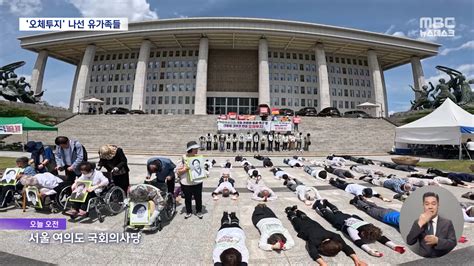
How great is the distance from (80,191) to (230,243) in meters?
3.40

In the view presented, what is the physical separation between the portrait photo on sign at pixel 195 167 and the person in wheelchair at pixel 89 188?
1803mm

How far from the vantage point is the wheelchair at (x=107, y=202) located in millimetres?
4727

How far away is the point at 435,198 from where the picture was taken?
106 inches

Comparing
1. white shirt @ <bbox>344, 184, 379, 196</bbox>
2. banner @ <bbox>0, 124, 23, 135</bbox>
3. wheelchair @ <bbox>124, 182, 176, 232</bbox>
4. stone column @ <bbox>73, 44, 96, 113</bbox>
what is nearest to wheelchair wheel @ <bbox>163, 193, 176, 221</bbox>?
wheelchair @ <bbox>124, 182, 176, 232</bbox>

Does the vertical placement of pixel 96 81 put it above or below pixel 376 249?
above

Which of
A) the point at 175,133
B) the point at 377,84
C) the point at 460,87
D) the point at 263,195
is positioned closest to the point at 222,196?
the point at 263,195

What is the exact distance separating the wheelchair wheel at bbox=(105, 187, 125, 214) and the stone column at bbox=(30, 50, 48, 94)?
5205 centimetres

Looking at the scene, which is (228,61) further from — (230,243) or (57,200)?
(230,243)

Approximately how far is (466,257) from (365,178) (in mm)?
6054

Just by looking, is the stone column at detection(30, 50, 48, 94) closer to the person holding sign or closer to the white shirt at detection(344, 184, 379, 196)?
the person holding sign

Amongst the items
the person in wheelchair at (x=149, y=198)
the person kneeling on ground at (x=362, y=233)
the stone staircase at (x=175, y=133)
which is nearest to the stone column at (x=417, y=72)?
the stone staircase at (x=175, y=133)

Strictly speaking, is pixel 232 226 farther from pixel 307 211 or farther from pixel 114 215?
pixel 114 215

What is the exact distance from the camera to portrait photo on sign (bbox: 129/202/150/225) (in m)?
4.08

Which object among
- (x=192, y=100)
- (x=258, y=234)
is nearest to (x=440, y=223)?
(x=258, y=234)
